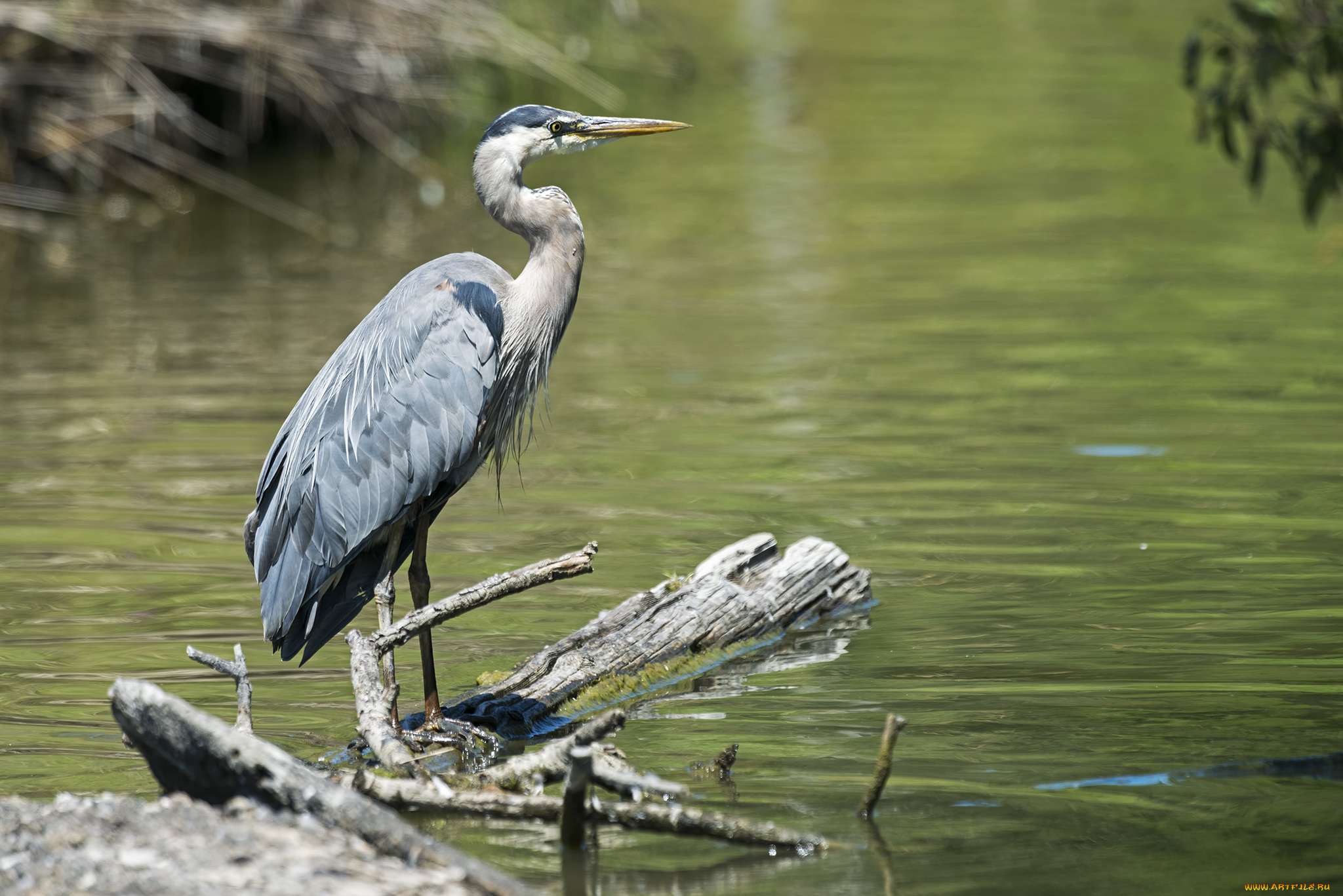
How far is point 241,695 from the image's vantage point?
4.51 m

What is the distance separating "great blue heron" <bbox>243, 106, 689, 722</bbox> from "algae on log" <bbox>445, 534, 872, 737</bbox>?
0.32 meters

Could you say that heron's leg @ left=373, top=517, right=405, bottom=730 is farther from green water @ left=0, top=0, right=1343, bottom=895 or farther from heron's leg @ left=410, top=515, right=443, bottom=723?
green water @ left=0, top=0, right=1343, bottom=895

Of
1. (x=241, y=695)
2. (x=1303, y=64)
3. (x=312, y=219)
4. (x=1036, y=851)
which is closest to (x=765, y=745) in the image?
(x=1036, y=851)

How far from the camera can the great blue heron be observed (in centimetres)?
530

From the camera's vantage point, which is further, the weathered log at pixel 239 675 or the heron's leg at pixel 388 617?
the heron's leg at pixel 388 617

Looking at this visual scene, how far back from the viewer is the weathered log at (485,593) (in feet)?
14.1

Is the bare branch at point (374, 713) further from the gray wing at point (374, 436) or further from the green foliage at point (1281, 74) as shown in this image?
the green foliage at point (1281, 74)

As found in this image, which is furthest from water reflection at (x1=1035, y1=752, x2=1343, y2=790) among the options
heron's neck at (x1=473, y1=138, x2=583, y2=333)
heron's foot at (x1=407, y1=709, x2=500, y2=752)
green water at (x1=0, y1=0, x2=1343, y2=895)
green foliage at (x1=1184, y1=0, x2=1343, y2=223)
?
green foliage at (x1=1184, y1=0, x2=1343, y2=223)

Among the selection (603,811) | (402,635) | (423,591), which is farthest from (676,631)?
(603,811)

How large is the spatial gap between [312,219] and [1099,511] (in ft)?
32.5

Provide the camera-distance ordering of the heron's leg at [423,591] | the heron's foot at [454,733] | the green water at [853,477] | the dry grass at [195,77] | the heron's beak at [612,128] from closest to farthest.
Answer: the green water at [853,477], the heron's foot at [454,733], the heron's leg at [423,591], the heron's beak at [612,128], the dry grass at [195,77]

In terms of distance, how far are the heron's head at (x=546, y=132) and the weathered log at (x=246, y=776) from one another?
7.74 feet

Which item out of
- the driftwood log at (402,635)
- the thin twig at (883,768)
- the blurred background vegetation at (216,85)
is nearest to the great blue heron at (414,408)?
the driftwood log at (402,635)

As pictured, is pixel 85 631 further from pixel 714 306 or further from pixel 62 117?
pixel 62 117
